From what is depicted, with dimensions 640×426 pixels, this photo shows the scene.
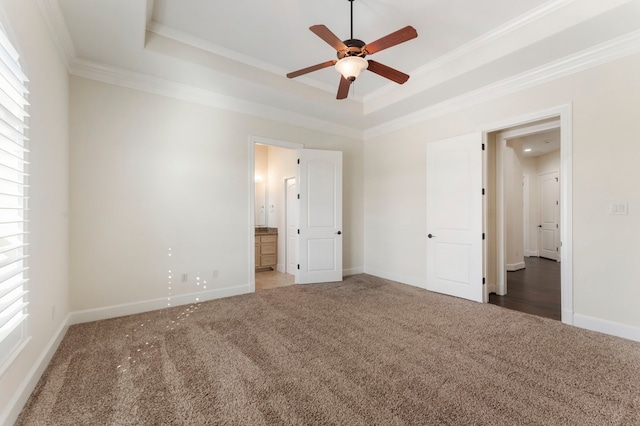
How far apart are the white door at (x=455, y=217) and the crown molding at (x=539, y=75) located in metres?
0.52

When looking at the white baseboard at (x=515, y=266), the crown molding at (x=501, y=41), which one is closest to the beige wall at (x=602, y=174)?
the crown molding at (x=501, y=41)

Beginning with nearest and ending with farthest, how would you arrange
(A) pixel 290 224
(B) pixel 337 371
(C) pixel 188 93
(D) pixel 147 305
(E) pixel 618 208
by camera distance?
(B) pixel 337 371, (E) pixel 618 208, (D) pixel 147 305, (C) pixel 188 93, (A) pixel 290 224

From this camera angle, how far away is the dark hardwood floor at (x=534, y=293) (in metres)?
3.62

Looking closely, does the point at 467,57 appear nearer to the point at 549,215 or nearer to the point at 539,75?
the point at 539,75

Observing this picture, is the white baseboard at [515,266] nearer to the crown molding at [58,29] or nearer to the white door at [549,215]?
the white door at [549,215]

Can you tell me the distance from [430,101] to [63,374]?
16.8 feet

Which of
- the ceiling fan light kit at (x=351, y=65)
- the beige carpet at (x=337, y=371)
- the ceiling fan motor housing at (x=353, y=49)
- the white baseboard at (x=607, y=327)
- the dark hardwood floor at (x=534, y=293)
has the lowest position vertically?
the dark hardwood floor at (x=534, y=293)

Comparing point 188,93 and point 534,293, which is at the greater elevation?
point 188,93

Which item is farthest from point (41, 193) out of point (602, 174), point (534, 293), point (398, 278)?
point (534, 293)

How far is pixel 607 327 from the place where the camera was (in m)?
2.83

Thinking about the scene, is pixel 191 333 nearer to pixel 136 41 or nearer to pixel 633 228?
pixel 136 41

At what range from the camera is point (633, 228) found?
8.93 feet

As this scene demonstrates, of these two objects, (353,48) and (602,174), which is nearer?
(353,48)

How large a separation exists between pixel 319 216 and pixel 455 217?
2207 millimetres
